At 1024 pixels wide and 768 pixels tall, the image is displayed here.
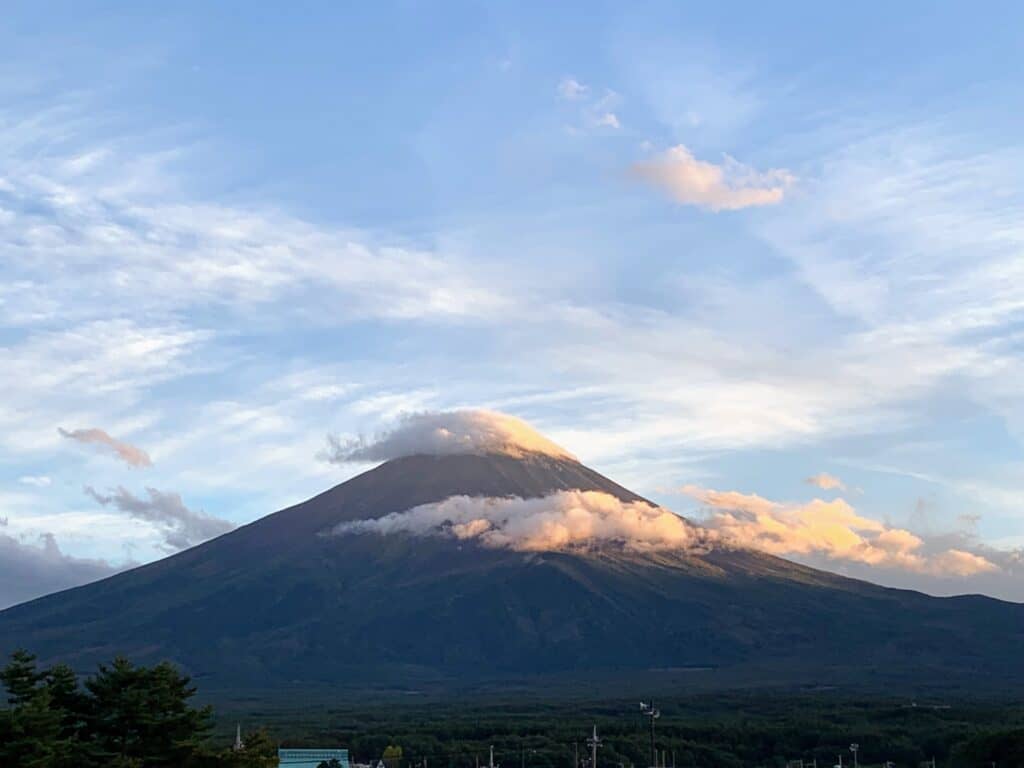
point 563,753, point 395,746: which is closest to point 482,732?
point 395,746

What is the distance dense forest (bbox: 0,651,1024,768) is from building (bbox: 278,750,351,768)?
236cm

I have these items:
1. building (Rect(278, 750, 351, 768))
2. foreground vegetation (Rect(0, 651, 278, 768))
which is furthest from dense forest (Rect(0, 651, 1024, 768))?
building (Rect(278, 750, 351, 768))

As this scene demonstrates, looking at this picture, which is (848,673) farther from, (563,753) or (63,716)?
(63,716)

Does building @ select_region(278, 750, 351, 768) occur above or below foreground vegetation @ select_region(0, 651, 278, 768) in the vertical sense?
below

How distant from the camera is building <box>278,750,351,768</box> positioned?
81.5m

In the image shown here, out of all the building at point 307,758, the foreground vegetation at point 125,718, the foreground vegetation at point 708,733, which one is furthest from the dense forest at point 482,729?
the building at point 307,758

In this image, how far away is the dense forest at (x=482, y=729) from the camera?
38156 millimetres

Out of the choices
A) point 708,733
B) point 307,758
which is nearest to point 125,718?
point 307,758

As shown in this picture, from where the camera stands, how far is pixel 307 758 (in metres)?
85.1

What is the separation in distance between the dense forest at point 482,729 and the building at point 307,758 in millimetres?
2361

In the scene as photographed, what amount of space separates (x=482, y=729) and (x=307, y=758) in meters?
37.7

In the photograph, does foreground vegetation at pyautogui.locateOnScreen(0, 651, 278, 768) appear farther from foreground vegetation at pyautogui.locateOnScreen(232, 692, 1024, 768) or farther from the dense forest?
foreground vegetation at pyautogui.locateOnScreen(232, 692, 1024, 768)

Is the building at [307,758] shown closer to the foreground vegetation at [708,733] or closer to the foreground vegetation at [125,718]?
the foreground vegetation at [708,733]

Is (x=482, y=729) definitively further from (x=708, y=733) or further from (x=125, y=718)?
(x=125, y=718)
